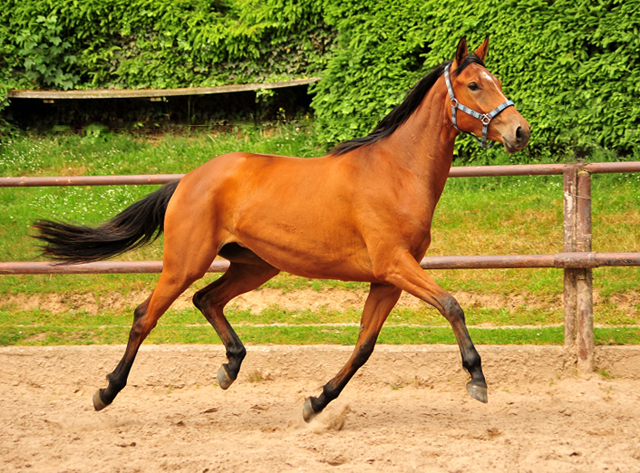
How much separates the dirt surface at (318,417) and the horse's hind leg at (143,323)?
165 mm

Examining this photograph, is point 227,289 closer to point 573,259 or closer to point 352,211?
point 352,211

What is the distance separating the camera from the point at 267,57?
1024cm

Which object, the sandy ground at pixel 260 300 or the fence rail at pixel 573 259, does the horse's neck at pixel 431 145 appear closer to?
the fence rail at pixel 573 259

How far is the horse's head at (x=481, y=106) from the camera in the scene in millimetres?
3391

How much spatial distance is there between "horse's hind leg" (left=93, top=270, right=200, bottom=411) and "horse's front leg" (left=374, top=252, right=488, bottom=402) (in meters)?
1.37

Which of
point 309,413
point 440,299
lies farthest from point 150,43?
point 440,299

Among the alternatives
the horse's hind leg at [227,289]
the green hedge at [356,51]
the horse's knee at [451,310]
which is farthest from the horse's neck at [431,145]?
the green hedge at [356,51]

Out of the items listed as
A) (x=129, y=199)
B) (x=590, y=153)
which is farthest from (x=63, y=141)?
(x=590, y=153)

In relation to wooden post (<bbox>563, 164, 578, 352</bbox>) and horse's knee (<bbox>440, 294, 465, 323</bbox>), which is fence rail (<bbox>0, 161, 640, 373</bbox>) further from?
horse's knee (<bbox>440, 294, 465, 323</bbox>)

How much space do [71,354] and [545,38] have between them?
264 inches

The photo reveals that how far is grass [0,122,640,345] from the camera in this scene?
5457 millimetres

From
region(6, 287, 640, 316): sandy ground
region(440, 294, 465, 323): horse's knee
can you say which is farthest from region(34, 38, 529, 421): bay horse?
region(6, 287, 640, 316): sandy ground

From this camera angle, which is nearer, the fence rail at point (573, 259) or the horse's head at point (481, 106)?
the horse's head at point (481, 106)

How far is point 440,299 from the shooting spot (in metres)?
3.45
